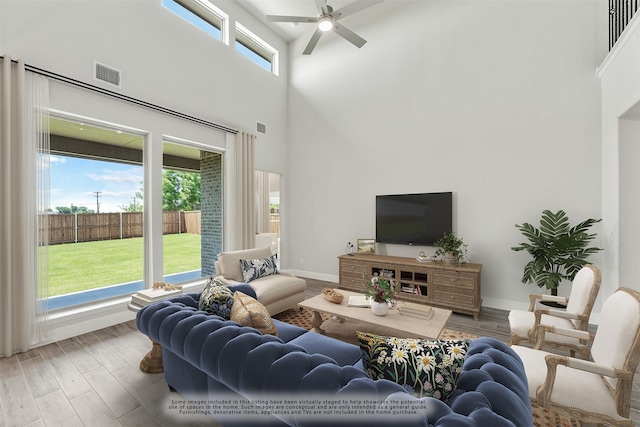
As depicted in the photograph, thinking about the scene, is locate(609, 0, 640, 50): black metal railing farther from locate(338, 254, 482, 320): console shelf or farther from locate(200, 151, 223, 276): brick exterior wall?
locate(200, 151, 223, 276): brick exterior wall

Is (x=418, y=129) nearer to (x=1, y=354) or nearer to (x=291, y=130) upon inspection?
Answer: (x=291, y=130)

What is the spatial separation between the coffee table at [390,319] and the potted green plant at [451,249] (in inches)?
52.9

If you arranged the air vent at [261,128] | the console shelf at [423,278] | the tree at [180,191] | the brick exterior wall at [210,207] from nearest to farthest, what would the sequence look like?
the console shelf at [423,278], the tree at [180,191], the brick exterior wall at [210,207], the air vent at [261,128]

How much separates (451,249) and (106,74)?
4983 millimetres

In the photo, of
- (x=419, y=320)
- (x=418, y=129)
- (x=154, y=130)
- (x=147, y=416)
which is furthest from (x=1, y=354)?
(x=418, y=129)

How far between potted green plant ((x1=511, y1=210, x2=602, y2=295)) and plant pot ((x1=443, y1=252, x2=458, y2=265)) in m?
0.79

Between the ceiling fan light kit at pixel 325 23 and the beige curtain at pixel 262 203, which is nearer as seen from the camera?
the ceiling fan light kit at pixel 325 23

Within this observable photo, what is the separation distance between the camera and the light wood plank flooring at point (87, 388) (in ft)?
5.93

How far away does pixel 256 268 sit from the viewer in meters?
3.71

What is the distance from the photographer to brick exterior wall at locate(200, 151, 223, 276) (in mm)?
4629

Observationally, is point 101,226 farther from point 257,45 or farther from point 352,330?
point 257,45

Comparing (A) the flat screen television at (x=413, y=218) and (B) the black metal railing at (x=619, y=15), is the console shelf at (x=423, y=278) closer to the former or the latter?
(A) the flat screen television at (x=413, y=218)

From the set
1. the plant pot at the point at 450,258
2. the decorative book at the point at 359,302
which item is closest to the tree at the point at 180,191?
the decorative book at the point at 359,302

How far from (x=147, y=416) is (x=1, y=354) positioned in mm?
1951
